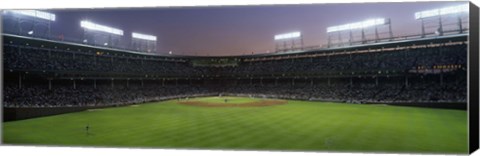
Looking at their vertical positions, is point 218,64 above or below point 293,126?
above

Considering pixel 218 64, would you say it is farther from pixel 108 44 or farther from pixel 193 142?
pixel 193 142

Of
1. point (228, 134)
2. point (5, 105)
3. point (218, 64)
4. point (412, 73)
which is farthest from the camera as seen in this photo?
point (218, 64)

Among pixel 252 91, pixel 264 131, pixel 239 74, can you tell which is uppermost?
pixel 239 74

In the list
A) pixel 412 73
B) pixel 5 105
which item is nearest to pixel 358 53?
pixel 412 73

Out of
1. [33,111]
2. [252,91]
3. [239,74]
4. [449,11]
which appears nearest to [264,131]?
[449,11]

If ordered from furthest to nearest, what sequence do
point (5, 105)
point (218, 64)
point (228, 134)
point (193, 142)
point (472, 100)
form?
point (218, 64) → point (5, 105) → point (228, 134) → point (193, 142) → point (472, 100)

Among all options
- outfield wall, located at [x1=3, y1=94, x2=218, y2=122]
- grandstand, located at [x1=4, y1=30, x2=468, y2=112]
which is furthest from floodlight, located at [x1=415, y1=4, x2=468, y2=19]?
outfield wall, located at [x1=3, y1=94, x2=218, y2=122]

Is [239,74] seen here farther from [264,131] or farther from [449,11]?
[449,11]

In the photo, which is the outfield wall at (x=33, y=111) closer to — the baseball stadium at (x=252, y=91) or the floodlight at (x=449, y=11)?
the baseball stadium at (x=252, y=91)
